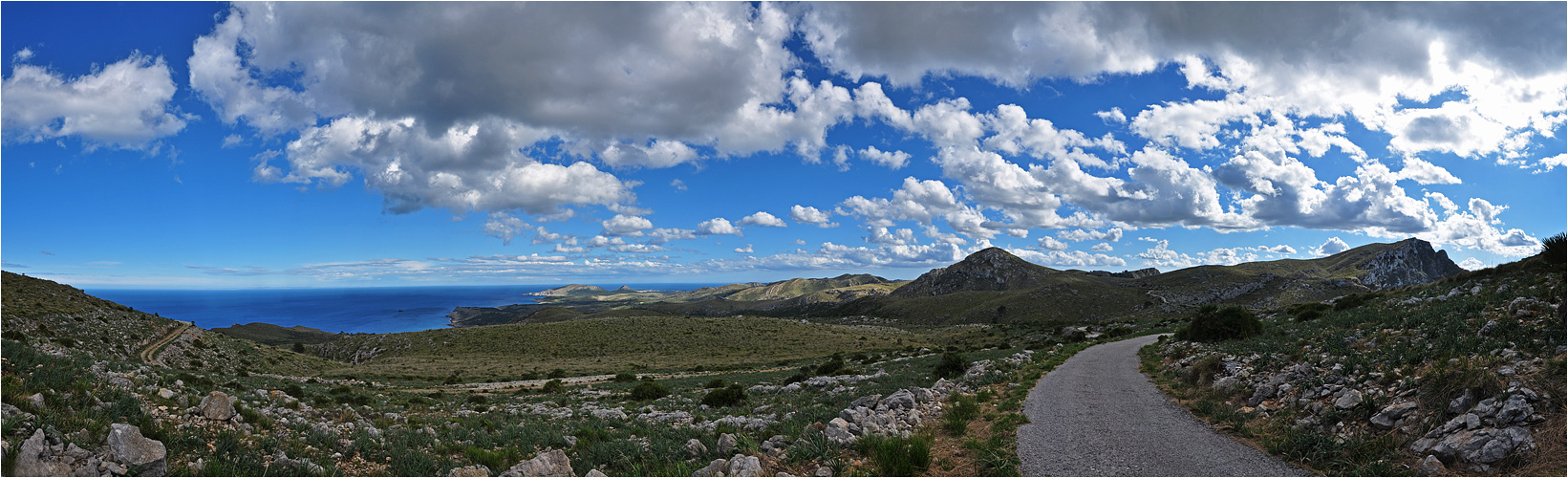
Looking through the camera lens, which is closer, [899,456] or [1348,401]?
[899,456]

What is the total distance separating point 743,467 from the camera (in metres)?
9.45

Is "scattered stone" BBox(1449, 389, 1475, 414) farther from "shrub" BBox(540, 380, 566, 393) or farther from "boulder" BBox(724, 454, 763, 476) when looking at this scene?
"shrub" BBox(540, 380, 566, 393)

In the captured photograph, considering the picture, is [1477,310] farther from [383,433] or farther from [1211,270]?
[1211,270]

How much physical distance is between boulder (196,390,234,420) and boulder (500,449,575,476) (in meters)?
6.82

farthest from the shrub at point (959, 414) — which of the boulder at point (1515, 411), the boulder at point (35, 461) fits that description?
the boulder at point (35, 461)

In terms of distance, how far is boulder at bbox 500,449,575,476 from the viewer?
378 inches

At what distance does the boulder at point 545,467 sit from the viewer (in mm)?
9594

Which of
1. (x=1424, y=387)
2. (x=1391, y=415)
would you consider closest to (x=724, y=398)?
(x=1391, y=415)

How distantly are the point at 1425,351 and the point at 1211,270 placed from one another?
683 ft

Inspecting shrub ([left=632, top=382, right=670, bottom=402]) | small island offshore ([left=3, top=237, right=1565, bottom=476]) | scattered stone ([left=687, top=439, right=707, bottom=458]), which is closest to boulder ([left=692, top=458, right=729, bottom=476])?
small island offshore ([left=3, top=237, right=1565, bottom=476])

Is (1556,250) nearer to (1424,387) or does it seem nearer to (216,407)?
(1424,387)

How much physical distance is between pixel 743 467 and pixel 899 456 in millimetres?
3082

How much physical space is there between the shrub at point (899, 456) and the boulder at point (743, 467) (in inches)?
96.3

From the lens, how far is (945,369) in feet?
84.2
